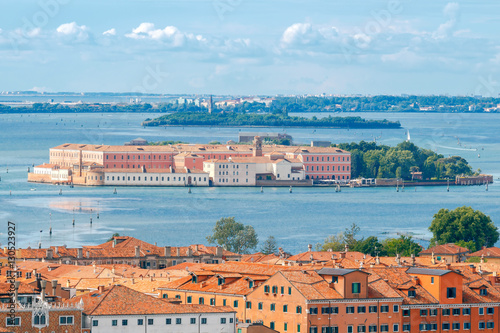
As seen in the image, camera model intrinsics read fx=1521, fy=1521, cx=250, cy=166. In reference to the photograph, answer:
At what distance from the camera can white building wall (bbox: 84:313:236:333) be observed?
67.2ft

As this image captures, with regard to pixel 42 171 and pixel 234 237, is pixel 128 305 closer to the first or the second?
pixel 234 237

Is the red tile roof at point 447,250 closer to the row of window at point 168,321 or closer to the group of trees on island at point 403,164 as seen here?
the row of window at point 168,321

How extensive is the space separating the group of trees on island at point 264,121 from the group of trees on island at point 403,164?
270ft

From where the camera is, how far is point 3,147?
419 ft

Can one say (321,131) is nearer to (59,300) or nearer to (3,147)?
(3,147)

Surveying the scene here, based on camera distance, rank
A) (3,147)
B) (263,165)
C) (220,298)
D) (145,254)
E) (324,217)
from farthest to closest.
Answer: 1. (3,147)
2. (263,165)
3. (324,217)
4. (145,254)
5. (220,298)

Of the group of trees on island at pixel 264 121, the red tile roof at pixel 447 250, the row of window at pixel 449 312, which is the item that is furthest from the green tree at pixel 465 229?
the group of trees on island at pixel 264 121

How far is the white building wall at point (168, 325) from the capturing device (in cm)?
2048

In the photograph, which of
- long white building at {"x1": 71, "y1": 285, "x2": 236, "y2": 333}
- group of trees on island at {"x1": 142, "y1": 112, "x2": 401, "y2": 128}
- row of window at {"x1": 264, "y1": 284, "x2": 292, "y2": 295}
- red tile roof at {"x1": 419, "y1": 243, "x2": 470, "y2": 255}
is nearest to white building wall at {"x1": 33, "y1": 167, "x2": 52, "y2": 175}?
red tile roof at {"x1": 419, "y1": 243, "x2": 470, "y2": 255}

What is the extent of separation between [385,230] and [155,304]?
114 feet

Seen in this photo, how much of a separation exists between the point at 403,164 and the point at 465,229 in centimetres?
4679

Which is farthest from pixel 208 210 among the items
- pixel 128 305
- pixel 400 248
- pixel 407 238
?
pixel 128 305

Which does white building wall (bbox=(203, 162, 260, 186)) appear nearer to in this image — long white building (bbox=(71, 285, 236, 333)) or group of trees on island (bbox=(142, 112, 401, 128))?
long white building (bbox=(71, 285, 236, 333))

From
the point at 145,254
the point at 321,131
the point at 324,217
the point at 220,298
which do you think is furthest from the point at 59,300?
the point at 321,131
